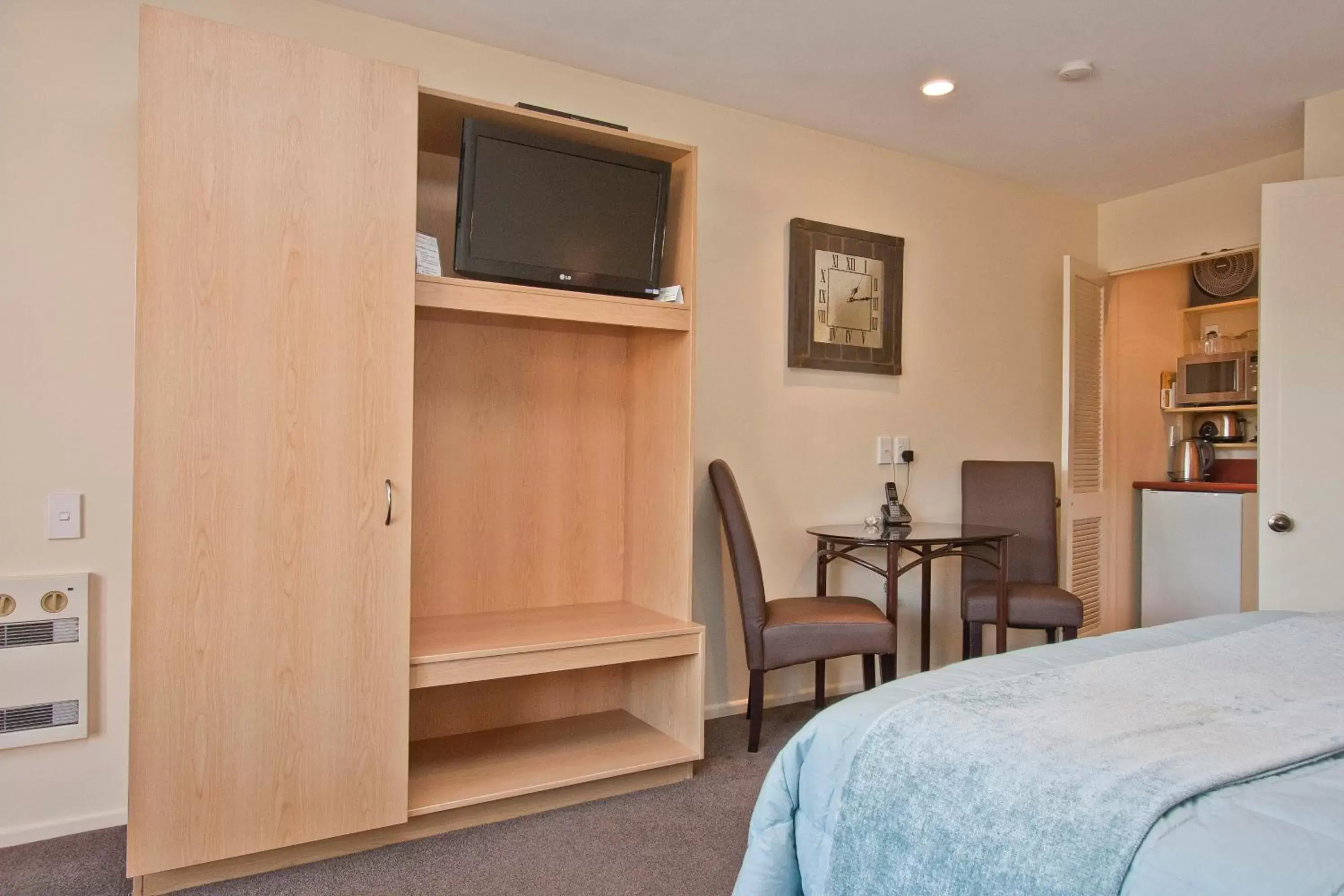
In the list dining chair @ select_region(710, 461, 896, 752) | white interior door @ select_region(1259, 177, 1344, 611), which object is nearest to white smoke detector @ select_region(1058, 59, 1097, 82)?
white interior door @ select_region(1259, 177, 1344, 611)

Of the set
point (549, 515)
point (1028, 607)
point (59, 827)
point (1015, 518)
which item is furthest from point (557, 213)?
point (1015, 518)

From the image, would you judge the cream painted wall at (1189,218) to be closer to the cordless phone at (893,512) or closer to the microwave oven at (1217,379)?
the microwave oven at (1217,379)

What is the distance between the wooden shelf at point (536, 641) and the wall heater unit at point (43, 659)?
886 millimetres

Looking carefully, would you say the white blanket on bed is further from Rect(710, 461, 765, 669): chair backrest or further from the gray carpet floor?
Rect(710, 461, 765, 669): chair backrest

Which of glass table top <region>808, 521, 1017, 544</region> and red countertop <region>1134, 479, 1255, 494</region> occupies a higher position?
red countertop <region>1134, 479, 1255, 494</region>

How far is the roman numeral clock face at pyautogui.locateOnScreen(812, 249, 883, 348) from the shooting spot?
3.71 m

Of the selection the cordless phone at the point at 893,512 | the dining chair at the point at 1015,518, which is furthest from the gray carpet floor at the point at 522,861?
the dining chair at the point at 1015,518

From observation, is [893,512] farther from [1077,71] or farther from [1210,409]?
[1210,409]

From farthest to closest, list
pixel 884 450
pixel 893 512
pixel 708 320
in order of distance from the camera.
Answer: pixel 884 450, pixel 893 512, pixel 708 320

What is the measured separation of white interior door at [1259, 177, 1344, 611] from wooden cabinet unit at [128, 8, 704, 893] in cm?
227

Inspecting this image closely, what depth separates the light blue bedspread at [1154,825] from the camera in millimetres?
918

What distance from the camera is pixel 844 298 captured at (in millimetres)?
3777

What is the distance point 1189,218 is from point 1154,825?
4.23 meters

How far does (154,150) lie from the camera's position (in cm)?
202
